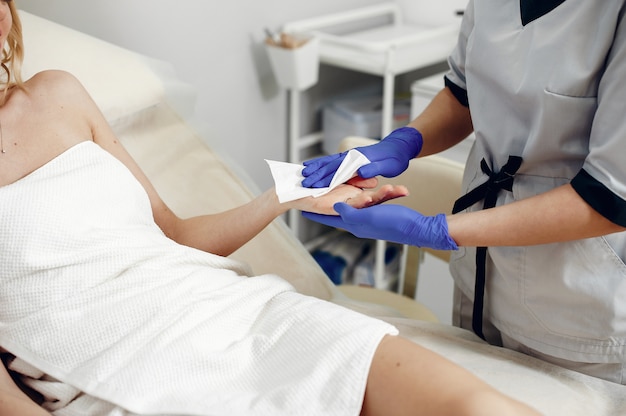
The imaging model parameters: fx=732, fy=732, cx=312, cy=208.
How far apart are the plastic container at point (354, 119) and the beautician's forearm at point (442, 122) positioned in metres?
1.09

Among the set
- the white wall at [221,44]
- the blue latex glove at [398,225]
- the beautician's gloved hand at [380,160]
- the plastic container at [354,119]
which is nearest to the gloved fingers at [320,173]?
the beautician's gloved hand at [380,160]

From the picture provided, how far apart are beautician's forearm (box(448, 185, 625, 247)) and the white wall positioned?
82cm

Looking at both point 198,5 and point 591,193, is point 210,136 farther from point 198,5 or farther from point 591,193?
point 591,193

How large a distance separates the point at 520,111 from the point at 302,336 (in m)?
0.48

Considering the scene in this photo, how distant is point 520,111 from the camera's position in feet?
3.73

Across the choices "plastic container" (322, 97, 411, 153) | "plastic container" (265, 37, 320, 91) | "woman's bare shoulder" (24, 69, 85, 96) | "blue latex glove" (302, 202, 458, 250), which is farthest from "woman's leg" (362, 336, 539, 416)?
"plastic container" (322, 97, 411, 153)

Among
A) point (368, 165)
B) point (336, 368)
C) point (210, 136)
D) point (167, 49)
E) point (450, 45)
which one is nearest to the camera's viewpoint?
point (336, 368)

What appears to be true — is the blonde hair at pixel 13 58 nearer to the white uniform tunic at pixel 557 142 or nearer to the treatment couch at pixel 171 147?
the treatment couch at pixel 171 147

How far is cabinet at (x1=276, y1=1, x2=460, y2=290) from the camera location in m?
2.27

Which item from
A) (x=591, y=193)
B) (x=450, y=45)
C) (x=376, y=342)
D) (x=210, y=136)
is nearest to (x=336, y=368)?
(x=376, y=342)

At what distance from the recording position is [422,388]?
37.7 inches

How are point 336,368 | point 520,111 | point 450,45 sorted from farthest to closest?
point 450,45
point 520,111
point 336,368

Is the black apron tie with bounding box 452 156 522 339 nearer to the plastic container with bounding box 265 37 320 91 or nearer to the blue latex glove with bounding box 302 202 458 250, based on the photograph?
the blue latex glove with bounding box 302 202 458 250

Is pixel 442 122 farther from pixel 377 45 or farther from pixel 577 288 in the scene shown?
pixel 377 45
